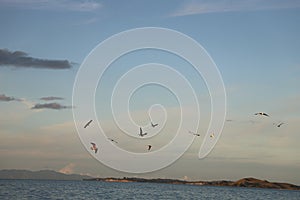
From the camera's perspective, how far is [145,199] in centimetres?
10488

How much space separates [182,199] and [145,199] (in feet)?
36.5

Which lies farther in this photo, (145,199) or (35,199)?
(145,199)

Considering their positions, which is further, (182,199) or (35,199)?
(182,199)

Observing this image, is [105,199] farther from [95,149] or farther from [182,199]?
[95,149]

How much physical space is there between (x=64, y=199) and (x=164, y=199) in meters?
25.7

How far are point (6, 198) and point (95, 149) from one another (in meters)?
34.9

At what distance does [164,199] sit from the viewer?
10900 centimetres

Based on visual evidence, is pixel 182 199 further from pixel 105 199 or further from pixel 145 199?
pixel 105 199

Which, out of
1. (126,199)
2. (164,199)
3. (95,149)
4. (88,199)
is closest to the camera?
(95,149)

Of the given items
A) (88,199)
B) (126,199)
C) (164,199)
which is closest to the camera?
(88,199)

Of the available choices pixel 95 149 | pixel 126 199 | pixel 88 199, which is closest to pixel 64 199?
pixel 88 199

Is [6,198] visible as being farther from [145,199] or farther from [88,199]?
[145,199]

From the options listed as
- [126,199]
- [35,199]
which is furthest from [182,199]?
[35,199]

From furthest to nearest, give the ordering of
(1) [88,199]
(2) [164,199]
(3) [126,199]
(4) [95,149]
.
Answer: (2) [164,199] < (3) [126,199] < (1) [88,199] < (4) [95,149]
